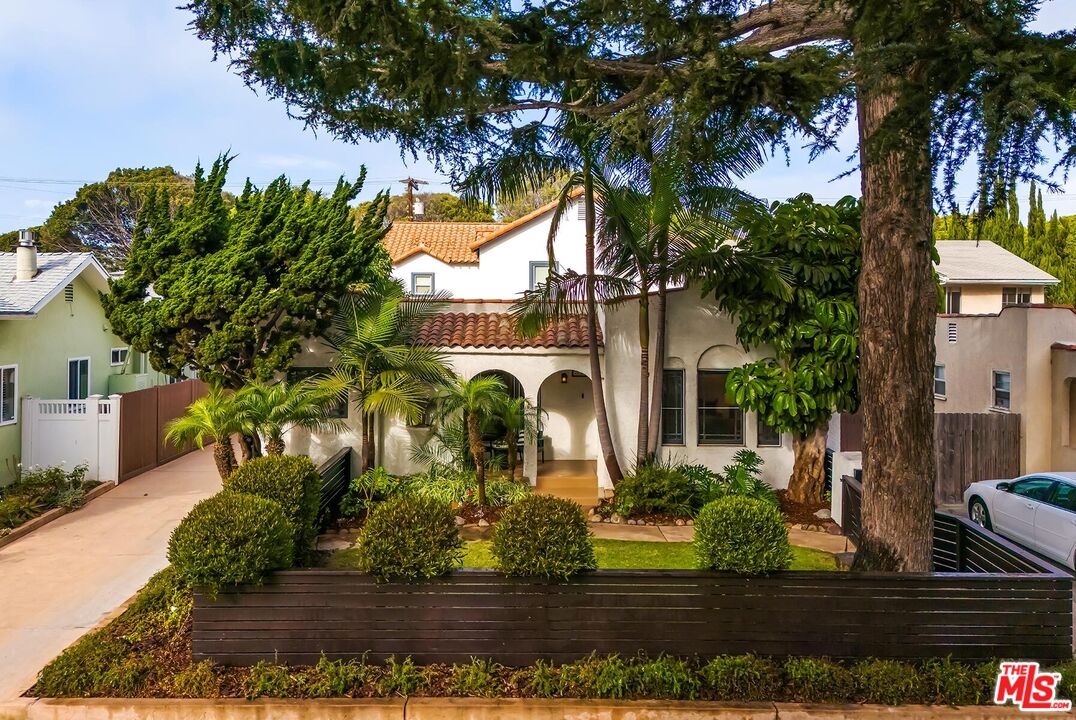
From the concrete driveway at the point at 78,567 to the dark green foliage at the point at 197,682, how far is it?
1519 millimetres

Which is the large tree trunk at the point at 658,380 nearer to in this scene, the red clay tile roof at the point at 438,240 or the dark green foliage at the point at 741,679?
the dark green foliage at the point at 741,679

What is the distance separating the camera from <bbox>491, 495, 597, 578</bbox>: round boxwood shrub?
6.18 meters

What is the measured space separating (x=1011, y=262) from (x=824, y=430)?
18.9 metres

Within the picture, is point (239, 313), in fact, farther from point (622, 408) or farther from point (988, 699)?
point (988, 699)

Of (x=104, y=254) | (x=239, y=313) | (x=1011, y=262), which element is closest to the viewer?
(x=239, y=313)

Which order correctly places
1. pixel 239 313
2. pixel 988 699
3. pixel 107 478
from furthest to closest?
pixel 107 478, pixel 239 313, pixel 988 699

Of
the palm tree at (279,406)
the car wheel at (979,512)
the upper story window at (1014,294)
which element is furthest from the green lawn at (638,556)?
the upper story window at (1014,294)

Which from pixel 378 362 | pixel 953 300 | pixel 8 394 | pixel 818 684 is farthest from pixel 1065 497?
pixel 8 394

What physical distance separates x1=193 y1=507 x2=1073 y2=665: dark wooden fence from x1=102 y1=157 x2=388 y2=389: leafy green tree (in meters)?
6.86

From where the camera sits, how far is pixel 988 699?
5801 mm

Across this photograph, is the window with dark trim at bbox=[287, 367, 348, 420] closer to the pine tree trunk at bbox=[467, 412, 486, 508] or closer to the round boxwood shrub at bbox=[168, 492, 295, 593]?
the pine tree trunk at bbox=[467, 412, 486, 508]

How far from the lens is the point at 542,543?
6.20 m

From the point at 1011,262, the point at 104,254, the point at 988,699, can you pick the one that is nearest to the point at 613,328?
the point at 988,699

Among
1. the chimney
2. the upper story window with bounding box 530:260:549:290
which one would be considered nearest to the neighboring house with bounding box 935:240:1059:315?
the upper story window with bounding box 530:260:549:290
